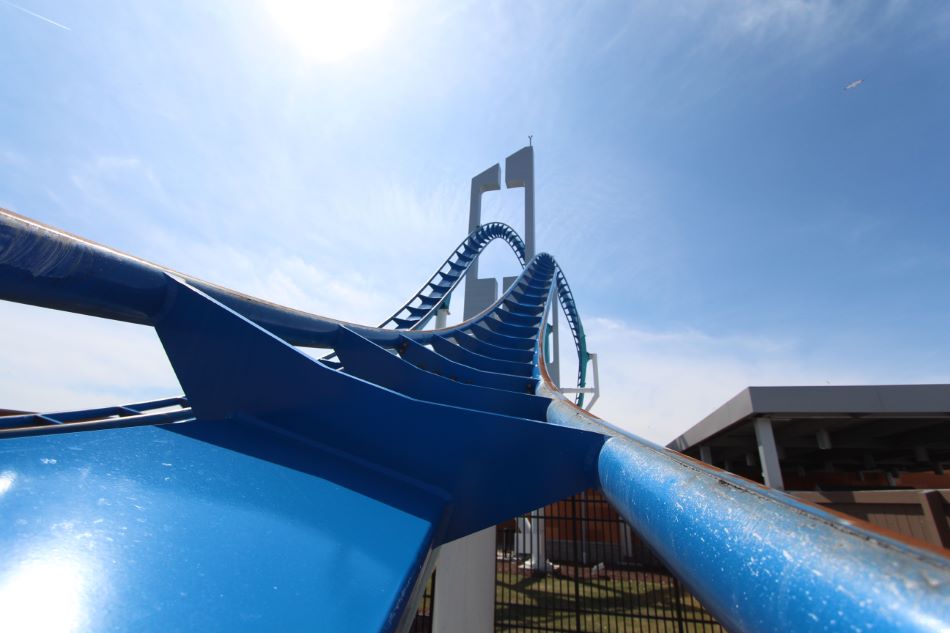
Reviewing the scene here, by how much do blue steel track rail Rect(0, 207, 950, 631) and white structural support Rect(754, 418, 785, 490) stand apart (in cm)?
611

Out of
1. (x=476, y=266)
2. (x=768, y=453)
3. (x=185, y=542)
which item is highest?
(x=476, y=266)

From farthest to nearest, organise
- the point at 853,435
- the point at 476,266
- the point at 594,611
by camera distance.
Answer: the point at 476,266
the point at 853,435
the point at 594,611

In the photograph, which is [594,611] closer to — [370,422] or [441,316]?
[441,316]

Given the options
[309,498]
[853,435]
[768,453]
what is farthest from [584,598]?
[309,498]

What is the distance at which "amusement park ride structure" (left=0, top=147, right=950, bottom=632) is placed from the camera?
1.42 feet

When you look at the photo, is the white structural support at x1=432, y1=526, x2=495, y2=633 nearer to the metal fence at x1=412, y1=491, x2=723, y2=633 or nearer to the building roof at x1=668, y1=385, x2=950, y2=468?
the metal fence at x1=412, y1=491, x2=723, y2=633

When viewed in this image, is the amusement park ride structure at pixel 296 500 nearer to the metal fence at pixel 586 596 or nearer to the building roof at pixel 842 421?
the metal fence at pixel 586 596

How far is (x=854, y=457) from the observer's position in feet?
37.7

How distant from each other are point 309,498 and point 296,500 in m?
0.03

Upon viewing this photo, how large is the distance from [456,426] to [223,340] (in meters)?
0.68

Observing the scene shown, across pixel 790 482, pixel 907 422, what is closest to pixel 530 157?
pixel 907 422

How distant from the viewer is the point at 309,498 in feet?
3.05

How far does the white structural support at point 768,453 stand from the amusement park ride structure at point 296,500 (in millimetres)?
6105

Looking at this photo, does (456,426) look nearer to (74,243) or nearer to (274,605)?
(274,605)
